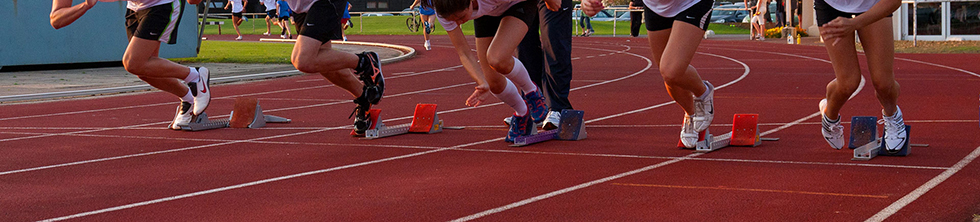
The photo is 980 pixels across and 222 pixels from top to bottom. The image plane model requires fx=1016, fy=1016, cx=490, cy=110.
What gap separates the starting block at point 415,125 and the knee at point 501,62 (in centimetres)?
103

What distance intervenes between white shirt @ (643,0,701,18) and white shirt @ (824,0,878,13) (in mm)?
711

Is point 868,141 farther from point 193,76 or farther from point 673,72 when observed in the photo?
point 193,76

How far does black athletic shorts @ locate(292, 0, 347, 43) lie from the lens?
6.62m

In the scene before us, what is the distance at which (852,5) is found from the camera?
5.11 m

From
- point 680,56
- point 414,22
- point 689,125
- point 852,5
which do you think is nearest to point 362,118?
point 689,125

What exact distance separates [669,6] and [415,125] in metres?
2.25

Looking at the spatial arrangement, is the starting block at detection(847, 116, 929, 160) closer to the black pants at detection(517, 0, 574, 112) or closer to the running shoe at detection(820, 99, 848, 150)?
the running shoe at detection(820, 99, 848, 150)

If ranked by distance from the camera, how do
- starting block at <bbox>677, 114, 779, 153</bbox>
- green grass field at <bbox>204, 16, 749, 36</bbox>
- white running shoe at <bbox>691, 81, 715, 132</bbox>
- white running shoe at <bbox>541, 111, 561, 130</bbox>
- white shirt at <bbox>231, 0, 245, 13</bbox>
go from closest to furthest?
white running shoe at <bbox>691, 81, 715, 132</bbox>
starting block at <bbox>677, 114, 779, 153</bbox>
white running shoe at <bbox>541, 111, 561, 130</bbox>
white shirt at <bbox>231, 0, 245, 13</bbox>
green grass field at <bbox>204, 16, 749, 36</bbox>

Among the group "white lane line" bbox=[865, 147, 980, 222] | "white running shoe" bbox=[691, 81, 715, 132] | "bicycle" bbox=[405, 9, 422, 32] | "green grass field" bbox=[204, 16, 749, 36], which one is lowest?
"green grass field" bbox=[204, 16, 749, 36]

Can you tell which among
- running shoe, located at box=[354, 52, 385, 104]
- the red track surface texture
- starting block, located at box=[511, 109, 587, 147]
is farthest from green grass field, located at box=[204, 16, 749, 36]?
starting block, located at box=[511, 109, 587, 147]

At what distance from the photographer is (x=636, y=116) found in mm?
7973

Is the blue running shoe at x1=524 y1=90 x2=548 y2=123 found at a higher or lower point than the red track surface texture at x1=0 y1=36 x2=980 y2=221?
higher

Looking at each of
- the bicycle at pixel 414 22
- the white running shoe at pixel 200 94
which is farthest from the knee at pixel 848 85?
the bicycle at pixel 414 22

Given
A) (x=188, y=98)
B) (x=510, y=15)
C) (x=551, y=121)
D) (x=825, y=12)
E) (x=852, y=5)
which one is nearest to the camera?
(x=852, y=5)
